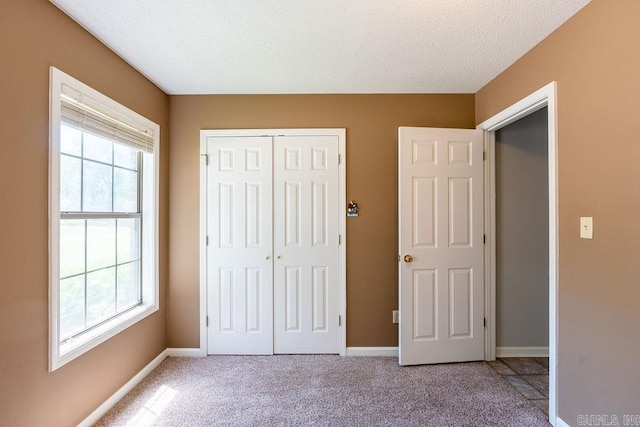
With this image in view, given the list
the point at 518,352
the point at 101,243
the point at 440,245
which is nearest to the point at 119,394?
the point at 101,243

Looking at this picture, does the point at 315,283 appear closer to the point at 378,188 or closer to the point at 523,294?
the point at 378,188

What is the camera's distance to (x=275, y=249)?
257 centimetres

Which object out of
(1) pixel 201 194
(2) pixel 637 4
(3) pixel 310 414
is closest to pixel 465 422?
(3) pixel 310 414

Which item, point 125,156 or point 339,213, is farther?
point 339,213

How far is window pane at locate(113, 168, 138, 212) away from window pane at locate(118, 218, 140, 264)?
0.34 feet

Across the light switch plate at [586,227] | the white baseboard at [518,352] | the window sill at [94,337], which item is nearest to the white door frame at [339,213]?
the window sill at [94,337]

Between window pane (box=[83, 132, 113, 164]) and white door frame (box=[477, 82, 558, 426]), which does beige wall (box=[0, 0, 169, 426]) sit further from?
white door frame (box=[477, 82, 558, 426])

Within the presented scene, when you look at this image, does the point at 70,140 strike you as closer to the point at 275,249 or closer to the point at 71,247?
the point at 71,247

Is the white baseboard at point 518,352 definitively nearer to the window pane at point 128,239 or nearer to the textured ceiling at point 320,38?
the textured ceiling at point 320,38

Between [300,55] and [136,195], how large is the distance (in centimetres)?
175

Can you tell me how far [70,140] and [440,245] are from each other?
2.76 m

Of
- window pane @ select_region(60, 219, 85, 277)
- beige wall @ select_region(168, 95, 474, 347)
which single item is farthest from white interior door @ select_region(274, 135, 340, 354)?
window pane @ select_region(60, 219, 85, 277)

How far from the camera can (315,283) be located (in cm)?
257

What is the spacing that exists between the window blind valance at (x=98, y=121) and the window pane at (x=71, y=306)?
94cm
